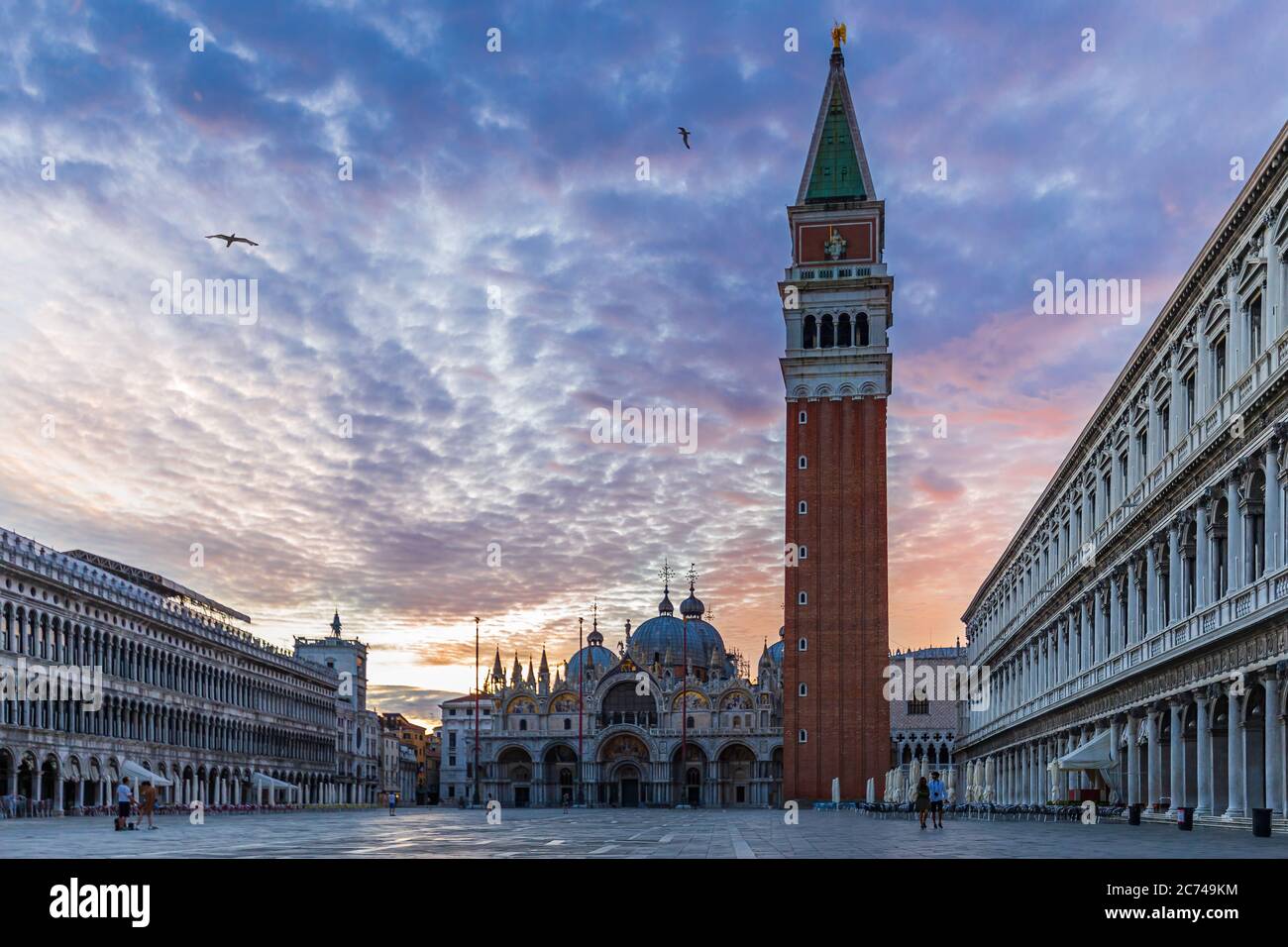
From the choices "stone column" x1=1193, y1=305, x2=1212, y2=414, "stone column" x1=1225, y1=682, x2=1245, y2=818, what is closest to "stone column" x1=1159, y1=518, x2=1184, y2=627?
"stone column" x1=1193, y1=305, x2=1212, y2=414

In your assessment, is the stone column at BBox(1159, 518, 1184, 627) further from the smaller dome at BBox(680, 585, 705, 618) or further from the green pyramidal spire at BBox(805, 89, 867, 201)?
the smaller dome at BBox(680, 585, 705, 618)

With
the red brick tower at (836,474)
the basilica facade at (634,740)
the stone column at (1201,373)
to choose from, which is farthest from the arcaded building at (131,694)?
the stone column at (1201,373)

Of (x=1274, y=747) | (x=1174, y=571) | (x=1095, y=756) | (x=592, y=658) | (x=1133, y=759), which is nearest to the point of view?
(x=1274, y=747)

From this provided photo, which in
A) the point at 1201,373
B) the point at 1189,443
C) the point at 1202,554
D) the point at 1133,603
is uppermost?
the point at 1201,373

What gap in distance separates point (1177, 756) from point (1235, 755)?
5599mm

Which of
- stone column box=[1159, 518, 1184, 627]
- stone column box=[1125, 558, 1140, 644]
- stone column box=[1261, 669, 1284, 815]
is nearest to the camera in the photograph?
stone column box=[1261, 669, 1284, 815]

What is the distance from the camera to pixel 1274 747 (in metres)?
28.0

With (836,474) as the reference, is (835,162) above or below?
above

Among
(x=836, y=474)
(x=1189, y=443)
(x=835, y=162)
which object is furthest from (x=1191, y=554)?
(x=835, y=162)

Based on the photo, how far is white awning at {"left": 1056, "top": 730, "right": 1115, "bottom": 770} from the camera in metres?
41.6

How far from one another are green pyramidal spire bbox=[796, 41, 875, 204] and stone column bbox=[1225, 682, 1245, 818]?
73220mm

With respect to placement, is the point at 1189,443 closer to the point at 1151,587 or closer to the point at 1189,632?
the point at 1189,632

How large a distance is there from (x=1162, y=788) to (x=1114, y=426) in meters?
12.0
